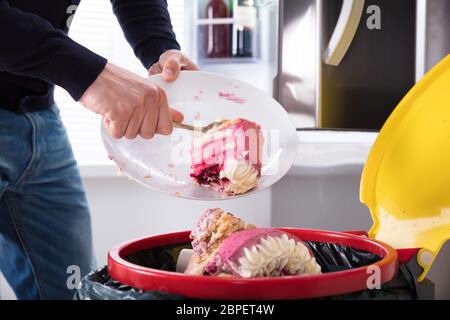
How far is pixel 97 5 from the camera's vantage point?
168 cm

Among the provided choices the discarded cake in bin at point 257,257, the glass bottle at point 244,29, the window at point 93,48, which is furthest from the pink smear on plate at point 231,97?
the window at point 93,48

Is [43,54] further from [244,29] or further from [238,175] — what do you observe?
[244,29]

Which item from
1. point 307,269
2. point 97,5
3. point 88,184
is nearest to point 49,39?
point 307,269

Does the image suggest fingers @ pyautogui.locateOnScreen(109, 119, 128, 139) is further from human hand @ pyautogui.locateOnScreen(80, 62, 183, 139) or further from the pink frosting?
the pink frosting

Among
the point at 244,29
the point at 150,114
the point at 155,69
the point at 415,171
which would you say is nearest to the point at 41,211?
the point at 155,69

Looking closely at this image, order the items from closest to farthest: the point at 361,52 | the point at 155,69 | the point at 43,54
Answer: the point at 43,54 < the point at 155,69 < the point at 361,52

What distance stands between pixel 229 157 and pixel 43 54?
271 millimetres

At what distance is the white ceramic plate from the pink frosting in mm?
177

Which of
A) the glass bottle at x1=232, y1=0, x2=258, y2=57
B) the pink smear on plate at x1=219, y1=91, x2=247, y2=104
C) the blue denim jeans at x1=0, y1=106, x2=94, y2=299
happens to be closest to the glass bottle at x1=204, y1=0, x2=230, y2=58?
the glass bottle at x1=232, y1=0, x2=258, y2=57

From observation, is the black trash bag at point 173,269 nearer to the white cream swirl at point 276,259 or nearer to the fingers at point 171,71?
the white cream swirl at point 276,259

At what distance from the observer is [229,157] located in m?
0.80

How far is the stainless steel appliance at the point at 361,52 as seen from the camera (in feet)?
4.18

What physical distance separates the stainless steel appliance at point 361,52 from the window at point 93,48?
0.52 meters
